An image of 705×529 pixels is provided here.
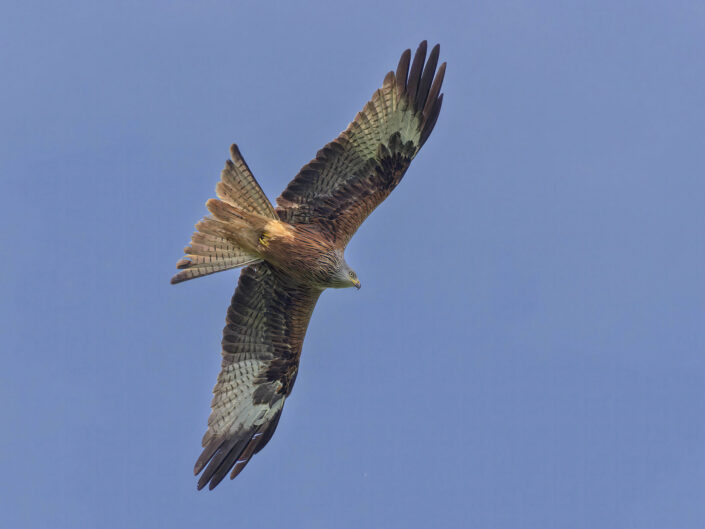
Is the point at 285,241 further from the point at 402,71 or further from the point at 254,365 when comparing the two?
the point at 402,71

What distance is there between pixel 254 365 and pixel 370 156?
307 centimetres

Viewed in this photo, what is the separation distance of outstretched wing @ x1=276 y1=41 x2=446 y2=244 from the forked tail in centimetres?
47

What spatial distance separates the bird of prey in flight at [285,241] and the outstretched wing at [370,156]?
1 centimetres

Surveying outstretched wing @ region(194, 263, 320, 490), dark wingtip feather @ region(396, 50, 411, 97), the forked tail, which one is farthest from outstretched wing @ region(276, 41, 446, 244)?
outstretched wing @ region(194, 263, 320, 490)

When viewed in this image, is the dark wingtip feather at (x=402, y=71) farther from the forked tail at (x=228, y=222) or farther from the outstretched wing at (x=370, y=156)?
the forked tail at (x=228, y=222)

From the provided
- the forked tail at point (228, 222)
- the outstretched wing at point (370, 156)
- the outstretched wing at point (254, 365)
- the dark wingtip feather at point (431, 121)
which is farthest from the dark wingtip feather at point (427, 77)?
the outstretched wing at point (254, 365)

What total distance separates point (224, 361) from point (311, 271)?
6.26 ft

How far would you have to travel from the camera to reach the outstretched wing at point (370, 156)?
1221 cm

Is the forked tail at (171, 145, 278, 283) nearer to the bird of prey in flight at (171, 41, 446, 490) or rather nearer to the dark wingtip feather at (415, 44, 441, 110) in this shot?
the bird of prey in flight at (171, 41, 446, 490)

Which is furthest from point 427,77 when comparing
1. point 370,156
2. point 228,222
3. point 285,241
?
point 228,222

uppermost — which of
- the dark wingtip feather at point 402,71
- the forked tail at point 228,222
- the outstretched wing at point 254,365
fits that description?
the dark wingtip feather at point 402,71

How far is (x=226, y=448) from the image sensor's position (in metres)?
12.5

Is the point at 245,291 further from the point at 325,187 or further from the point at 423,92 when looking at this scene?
the point at 423,92

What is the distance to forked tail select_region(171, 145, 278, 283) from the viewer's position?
11.6m
